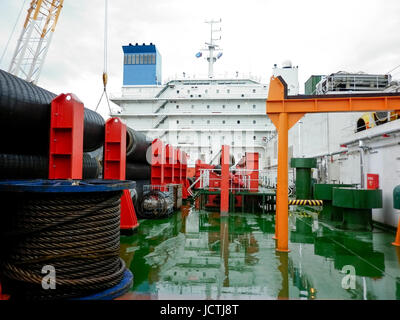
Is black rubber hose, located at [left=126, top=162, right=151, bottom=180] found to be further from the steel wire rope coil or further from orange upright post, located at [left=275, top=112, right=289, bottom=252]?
the steel wire rope coil

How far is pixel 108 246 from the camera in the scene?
3.02 metres

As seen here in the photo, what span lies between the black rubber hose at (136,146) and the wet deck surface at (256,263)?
2450mm

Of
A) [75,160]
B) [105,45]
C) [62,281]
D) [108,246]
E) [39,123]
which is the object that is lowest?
[62,281]

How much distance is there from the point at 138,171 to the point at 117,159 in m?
3.02

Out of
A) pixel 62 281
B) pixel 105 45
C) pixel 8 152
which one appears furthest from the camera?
pixel 105 45

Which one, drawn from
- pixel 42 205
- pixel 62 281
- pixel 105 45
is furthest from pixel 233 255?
pixel 105 45

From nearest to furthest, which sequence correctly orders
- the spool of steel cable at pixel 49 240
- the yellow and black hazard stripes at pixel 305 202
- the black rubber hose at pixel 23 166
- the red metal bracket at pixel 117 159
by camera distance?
1. the spool of steel cable at pixel 49 240
2. the black rubber hose at pixel 23 166
3. the red metal bracket at pixel 117 159
4. the yellow and black hazard stripes at pixel 305 202

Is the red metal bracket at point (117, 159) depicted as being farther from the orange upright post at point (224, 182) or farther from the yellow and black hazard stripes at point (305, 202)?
the yellow and black hazard stripes at point (305, 202)

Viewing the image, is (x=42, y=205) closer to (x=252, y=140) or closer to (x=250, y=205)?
(x=250, y=205)

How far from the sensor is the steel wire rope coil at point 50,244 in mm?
2674

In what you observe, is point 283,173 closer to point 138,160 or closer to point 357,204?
point 357,204

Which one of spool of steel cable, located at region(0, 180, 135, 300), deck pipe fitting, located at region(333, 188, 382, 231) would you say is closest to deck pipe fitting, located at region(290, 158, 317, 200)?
deck pipe fitting, located at region(333, 188, 382, 231)

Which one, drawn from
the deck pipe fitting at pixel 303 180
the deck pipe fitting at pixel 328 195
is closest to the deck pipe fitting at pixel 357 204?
the deck pipe fitting at pixel 328 195
